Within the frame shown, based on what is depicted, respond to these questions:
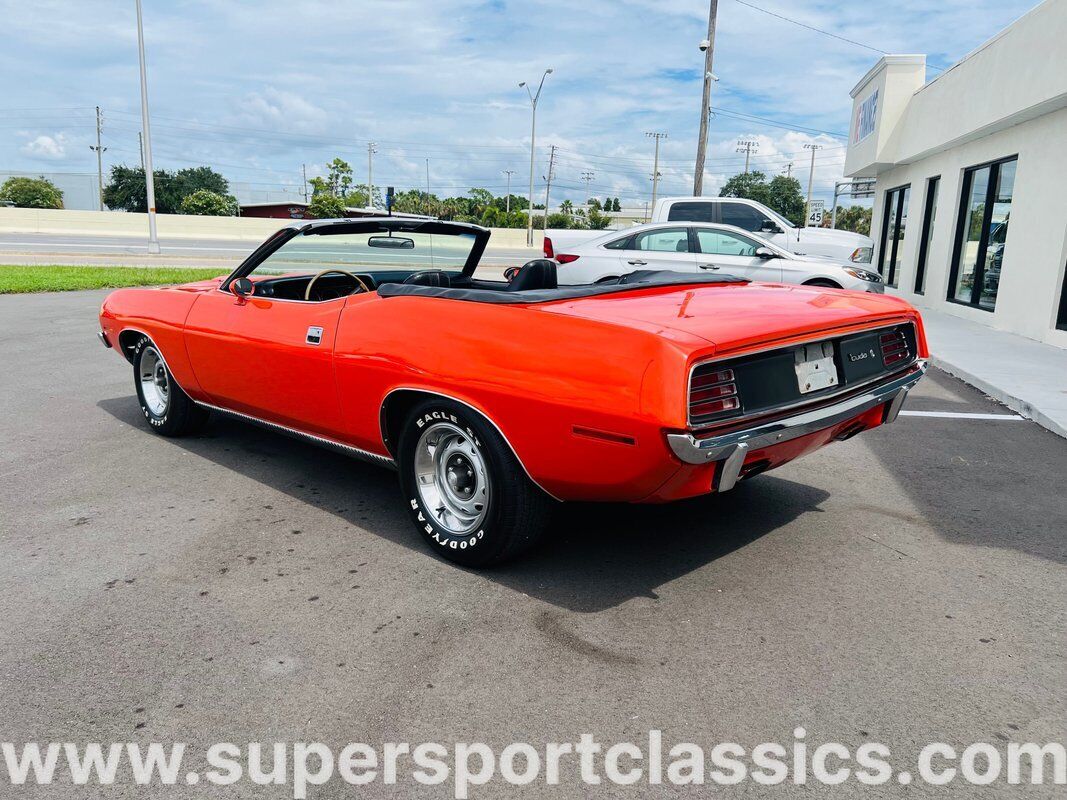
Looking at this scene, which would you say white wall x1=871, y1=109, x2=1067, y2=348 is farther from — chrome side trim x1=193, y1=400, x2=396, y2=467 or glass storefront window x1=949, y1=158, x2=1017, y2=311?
chrome side trim x1=193, y1=400, x2=396, y2=467

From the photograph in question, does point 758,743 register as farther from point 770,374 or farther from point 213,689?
point 213,689

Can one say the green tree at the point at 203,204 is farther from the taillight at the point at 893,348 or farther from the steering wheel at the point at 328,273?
the taillight at the point at 893,348

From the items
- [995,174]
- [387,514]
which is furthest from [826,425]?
[995,174]

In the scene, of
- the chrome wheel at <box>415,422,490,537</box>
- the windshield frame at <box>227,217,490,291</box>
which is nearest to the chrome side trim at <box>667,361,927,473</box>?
the chrome wheel at <box>415,422,490,537</box>

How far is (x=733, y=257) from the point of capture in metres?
10.7

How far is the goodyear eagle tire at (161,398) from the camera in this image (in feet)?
16.9

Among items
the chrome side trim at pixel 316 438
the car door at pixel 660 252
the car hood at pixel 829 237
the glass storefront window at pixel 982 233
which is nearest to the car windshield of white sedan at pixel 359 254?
the chrome side trim at pixel 316 438

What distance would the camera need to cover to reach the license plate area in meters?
3.15

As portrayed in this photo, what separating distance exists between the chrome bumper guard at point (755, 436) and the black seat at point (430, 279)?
2.01 meters

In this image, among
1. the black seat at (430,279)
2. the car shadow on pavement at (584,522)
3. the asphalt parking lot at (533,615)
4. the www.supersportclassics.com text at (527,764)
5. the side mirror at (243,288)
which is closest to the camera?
the www.supersportclassics.com text at (527,764)

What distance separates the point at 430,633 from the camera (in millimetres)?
2881

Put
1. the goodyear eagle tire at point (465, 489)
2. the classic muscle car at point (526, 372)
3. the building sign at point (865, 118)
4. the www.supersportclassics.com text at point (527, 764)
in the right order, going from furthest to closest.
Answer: the building sign at point (865, 118) < the goodyear eagle tire at point (465, 489) < the classic muscle car at point (526, 372) < the www.supersportclassics.com text at point (527, 764)

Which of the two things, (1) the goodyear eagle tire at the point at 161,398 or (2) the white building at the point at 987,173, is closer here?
(1) the goodyear eagle tire at the point at 161,398

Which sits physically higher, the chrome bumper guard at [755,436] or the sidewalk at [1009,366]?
the chrome bumper guard at [755,436]
